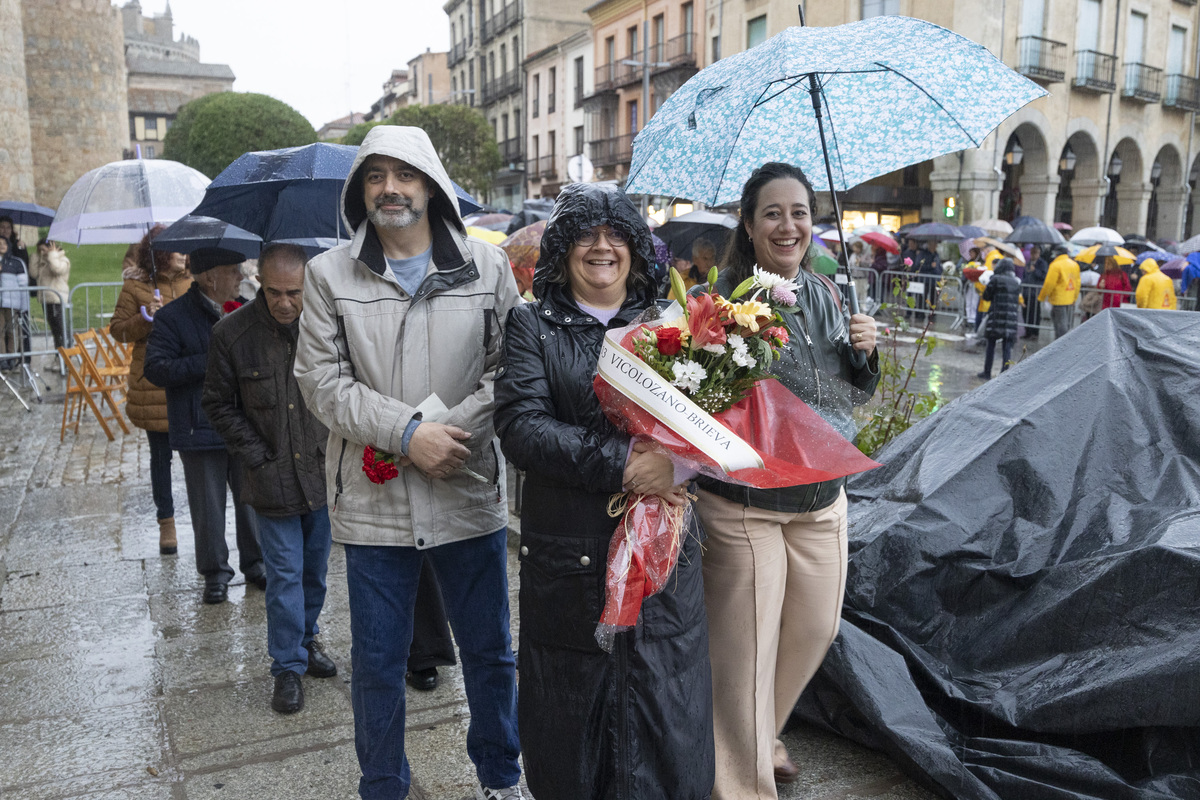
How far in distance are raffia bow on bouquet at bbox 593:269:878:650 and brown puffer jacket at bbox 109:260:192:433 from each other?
3.81m

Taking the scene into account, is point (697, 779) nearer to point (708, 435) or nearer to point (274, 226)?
point (708, 435)

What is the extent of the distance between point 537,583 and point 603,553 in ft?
0.67

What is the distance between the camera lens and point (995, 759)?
2836 millimetres

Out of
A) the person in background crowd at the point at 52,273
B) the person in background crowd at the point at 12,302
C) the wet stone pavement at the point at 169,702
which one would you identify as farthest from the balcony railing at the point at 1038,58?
the wet stone pavement at the point at 169,702

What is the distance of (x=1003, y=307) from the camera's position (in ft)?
41.7

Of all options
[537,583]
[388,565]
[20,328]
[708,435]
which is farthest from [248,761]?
[20,328]

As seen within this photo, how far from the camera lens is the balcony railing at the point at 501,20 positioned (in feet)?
172

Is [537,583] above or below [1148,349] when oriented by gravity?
below

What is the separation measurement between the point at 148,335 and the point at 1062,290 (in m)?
12.6

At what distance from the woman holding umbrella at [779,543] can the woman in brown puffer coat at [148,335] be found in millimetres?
3786

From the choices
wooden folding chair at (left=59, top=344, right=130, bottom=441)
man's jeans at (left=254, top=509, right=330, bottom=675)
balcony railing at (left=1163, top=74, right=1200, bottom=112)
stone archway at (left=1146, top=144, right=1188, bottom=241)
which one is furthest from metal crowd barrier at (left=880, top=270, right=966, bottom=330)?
stone archway at (left=1146, top=144, right=1188, bottom=241)

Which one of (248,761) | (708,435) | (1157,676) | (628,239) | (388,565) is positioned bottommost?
(248,761)

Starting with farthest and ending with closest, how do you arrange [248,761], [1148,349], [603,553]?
[1148,349] → [248,761] → [603,553]

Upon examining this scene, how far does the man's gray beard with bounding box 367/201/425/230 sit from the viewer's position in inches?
107
